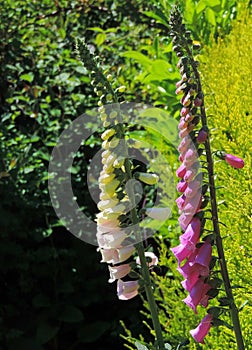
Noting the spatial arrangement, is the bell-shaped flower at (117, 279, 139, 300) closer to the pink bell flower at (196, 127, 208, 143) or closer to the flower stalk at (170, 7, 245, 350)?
the flower stalk at (170, 7, 245, 350)

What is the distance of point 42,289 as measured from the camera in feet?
12.0

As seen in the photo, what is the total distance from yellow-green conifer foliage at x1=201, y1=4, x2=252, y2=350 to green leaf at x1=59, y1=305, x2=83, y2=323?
147 cm

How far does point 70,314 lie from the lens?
139 inches

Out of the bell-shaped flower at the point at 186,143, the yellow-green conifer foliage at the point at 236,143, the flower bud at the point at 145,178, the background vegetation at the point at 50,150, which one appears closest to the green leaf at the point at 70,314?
the background vegetation at the point at 50,150

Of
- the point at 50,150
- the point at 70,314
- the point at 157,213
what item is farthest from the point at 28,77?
the point at 157,213

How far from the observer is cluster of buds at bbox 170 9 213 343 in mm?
1334

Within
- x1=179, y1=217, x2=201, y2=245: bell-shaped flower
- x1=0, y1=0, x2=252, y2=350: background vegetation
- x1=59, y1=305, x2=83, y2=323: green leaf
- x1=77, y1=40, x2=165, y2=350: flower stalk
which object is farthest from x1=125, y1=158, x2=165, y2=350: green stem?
x1=59, y1=305, x2=83, y2=323: green leaf

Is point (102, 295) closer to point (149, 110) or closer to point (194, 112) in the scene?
point (149, 110)

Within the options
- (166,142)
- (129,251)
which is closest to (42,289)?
(166,142)

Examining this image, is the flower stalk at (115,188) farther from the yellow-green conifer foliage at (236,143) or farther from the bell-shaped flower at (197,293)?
the yellow-green conifer foliage at (236,143)

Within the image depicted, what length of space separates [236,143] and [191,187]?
84cm

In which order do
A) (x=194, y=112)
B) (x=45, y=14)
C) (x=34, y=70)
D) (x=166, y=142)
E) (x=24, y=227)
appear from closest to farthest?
(x=194, y=112)
(x=166, y=142)
(x=24, y=227)
(x=34, y=70)
(x=45, y=14)

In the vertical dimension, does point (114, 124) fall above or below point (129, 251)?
above

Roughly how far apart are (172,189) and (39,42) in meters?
2.35
